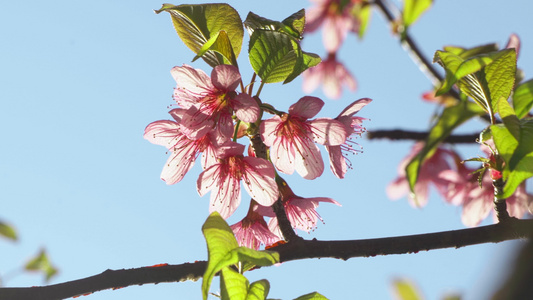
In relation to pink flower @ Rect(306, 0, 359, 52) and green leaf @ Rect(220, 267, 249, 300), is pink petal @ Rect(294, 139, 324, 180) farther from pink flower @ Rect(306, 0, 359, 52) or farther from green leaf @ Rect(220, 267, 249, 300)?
pink flower @ Rect(306, 0, 359, 52)

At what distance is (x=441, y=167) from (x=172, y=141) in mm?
1987

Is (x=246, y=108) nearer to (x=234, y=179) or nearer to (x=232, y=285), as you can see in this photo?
(x=234, y=179)

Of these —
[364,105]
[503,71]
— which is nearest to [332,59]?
[364,105]

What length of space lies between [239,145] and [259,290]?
374 millimetres

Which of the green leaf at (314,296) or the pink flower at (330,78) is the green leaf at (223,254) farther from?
the pink flower at (330,78)

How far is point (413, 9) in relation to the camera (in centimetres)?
104

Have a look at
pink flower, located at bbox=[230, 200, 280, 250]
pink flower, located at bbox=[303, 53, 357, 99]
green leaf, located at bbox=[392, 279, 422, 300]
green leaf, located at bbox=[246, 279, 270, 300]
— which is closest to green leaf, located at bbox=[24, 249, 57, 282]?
pink flower, located at bbox=[230, 200, 280, 250]

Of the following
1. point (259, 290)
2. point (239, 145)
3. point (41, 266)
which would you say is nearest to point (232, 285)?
point (259, 290)

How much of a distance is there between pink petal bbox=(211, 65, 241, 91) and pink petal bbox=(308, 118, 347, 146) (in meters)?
0.23

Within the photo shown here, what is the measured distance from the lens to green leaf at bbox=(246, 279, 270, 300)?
2.86 ft

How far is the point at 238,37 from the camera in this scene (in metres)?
1.27

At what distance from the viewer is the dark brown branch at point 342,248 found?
0.88m

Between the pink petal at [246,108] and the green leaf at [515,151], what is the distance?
1.61 feet

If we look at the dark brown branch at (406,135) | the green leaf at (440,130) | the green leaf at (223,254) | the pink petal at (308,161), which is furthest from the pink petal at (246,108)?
the dark brown branch at (406,135)
